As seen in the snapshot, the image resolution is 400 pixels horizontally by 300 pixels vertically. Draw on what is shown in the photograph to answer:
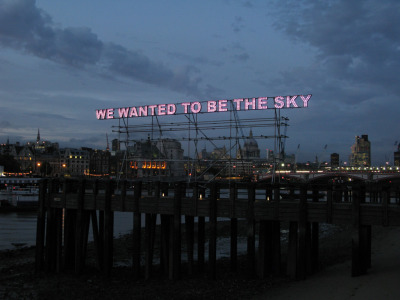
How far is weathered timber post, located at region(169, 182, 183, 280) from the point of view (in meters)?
21.2

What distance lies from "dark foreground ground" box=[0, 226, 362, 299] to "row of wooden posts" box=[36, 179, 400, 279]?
0.65m

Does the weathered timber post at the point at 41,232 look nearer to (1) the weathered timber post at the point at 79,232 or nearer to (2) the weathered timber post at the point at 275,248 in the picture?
(1) the weathered timber post at the point at 79,232

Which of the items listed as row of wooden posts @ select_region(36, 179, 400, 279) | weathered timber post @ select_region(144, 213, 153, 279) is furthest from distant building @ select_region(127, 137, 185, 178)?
weathered timber post @ select_region(144, 213, 153, 279)

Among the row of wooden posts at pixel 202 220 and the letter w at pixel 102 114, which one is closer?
the row of wooden posts at pixel 202 220

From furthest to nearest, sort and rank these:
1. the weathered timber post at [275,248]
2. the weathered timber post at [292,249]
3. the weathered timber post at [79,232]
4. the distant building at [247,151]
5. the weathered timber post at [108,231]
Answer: the distant building at [247,151]
the weathered timber post at [79,232]
the weathered timber post at [108,231]
the weathered timber post at [275,248]
the weathered timber post at [292,249]

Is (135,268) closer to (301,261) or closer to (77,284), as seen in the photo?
(77,284)

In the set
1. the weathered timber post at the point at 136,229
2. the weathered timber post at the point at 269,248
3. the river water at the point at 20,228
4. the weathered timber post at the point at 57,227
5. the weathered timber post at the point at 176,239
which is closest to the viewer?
the weathered timber post at the point at 269,248

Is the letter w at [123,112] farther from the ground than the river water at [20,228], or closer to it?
farther from the ground

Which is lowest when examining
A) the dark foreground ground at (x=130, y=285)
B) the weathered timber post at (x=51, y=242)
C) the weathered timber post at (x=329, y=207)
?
the dark foreground ground at (x=130, y=285)

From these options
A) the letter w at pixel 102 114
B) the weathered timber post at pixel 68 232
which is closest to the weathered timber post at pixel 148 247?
the weathered timber post at pixel 68 232

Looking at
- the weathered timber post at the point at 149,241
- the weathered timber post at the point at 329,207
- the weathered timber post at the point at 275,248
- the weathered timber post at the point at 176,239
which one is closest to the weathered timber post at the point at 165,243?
the weathered timber post at the point at 149,241

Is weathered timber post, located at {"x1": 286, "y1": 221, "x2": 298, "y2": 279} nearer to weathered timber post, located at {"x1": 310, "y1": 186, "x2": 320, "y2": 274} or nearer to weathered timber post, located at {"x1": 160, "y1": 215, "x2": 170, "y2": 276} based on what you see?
weathered timber post, located at {"x1": 310, "y1": 186, "x2": 320, "y2": 274}

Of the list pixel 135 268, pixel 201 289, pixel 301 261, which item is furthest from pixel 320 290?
pixel 135 268

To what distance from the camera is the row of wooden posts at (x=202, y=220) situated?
61.3 ft
